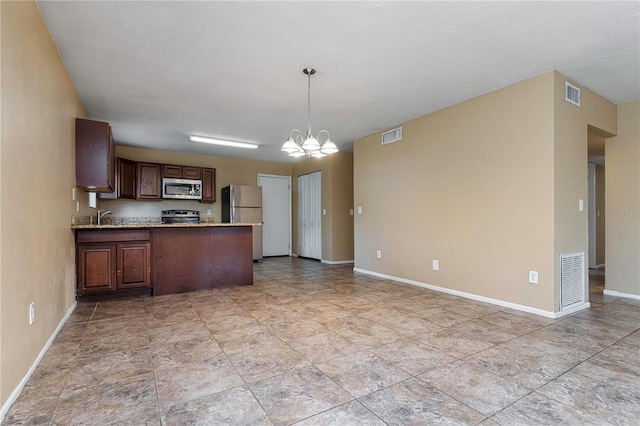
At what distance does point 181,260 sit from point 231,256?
0.68 metres

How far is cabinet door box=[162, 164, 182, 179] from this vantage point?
646 centimetres

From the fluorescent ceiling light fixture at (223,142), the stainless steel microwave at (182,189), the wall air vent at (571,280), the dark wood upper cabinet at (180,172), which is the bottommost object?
the wall air vent at (571,280)

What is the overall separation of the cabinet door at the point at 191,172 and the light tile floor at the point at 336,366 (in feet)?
12.4

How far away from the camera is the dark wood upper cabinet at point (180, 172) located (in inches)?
255

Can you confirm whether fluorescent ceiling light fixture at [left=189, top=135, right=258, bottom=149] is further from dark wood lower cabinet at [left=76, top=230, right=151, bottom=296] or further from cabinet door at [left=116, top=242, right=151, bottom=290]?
cabinet door at [left=116, top=242, right=151, bottom=290]

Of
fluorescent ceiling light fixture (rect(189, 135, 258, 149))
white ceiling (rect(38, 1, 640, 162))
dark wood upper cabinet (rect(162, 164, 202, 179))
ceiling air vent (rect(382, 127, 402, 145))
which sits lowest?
dark wood upper cabinet (rect(162, 164, 202, 179))

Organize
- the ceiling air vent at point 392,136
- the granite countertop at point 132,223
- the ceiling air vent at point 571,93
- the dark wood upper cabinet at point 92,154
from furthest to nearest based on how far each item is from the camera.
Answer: the ceiling air vent at point 392,136
the granite countertop at point 132,223
the dark wood upper cabinet at point 92,154
the ceiling air vent at point 571,93

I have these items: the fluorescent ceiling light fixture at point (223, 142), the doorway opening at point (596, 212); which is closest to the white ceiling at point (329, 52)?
the fluorescent ceiling light fixture at point (223, 142)

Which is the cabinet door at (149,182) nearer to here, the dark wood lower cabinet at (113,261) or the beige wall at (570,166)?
the dark wood lower cabinet at (113,261)

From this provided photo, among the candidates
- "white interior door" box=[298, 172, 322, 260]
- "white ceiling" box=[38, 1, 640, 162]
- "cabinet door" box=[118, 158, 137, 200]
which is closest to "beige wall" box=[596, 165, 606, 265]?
"white ceiling" box=[38, 1, 640, 162]

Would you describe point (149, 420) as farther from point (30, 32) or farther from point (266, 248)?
point (266, 248)

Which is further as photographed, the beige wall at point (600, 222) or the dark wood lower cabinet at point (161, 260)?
the beige wall at point (600, 222)

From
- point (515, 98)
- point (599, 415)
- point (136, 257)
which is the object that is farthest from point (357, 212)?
point (599, 415)

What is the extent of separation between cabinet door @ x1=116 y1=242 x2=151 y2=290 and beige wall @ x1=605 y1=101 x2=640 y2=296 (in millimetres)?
6033
